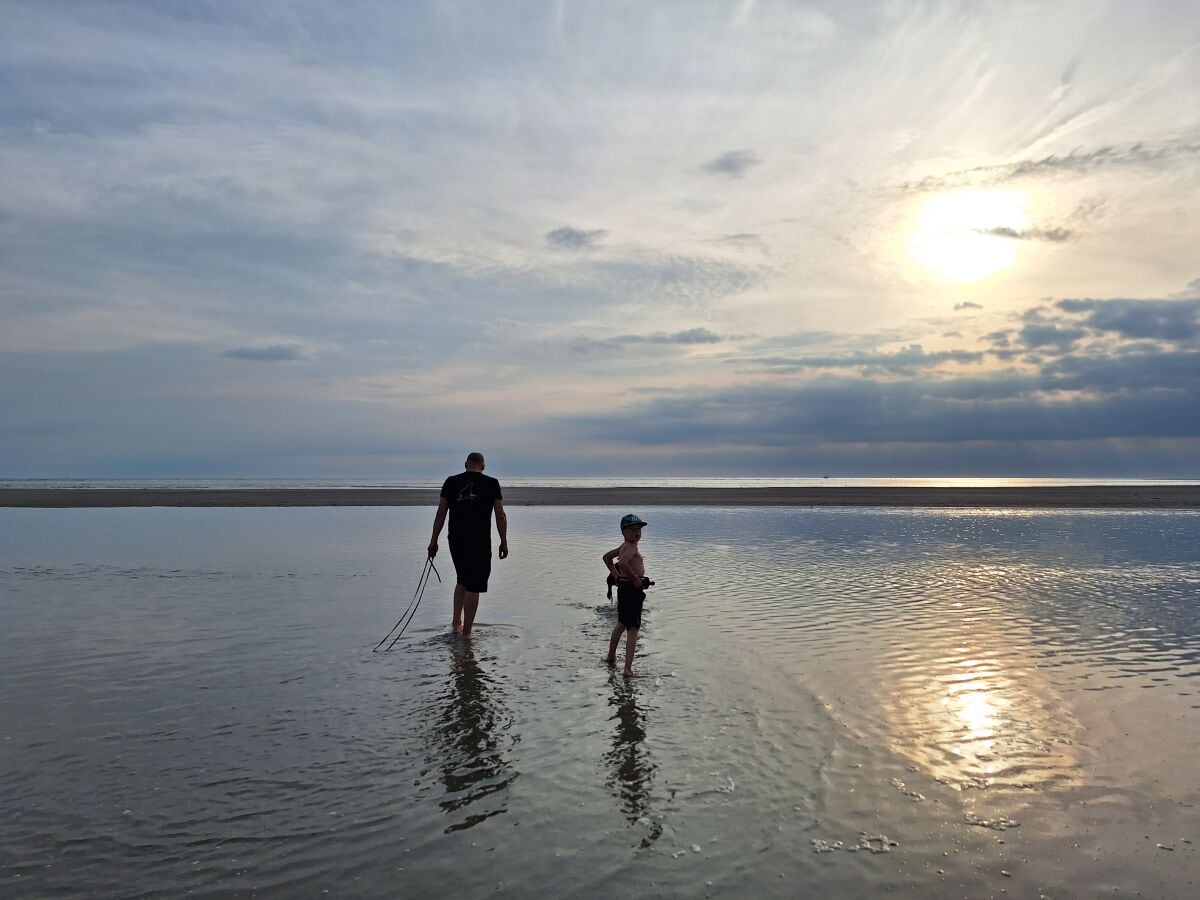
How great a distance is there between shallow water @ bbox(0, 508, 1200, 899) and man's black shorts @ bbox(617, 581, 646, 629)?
0.70m

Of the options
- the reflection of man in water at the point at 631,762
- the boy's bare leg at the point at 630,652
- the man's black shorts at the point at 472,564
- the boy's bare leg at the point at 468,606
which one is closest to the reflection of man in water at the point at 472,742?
the reflection of man in water at the point at 631,762

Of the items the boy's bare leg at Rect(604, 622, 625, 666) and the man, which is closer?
the boy's bare leg at Rect(604, 622, 625, 666)

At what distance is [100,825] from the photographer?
5105mm

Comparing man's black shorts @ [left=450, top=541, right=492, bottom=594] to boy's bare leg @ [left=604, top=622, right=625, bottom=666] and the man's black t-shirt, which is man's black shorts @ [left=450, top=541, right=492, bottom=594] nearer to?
the man's black t-shirt

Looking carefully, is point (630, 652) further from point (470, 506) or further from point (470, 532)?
point (470, 506)

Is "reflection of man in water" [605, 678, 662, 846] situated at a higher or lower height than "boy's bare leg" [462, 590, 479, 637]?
lower

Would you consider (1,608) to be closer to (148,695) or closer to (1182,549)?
(148,695)

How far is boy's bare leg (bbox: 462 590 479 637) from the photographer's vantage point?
37.2 feet

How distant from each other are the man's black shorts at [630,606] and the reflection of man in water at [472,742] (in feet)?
5.67

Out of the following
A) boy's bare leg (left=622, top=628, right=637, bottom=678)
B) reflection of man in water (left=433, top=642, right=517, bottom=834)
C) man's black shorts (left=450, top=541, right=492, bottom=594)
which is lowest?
reflection of man in water (left=433, top=642, right=517, bottom=834)

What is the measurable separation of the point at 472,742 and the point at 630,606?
302cm

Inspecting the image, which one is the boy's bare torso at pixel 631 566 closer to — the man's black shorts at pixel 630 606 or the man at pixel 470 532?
the man's black shorts at pixel 630 606

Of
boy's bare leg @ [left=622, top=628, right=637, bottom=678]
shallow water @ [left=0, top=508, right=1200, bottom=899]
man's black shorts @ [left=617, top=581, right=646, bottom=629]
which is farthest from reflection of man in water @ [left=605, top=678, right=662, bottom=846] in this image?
man's black shorts @ [left=617, top=581, right=646, bottom=629]

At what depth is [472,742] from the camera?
6.75 m
